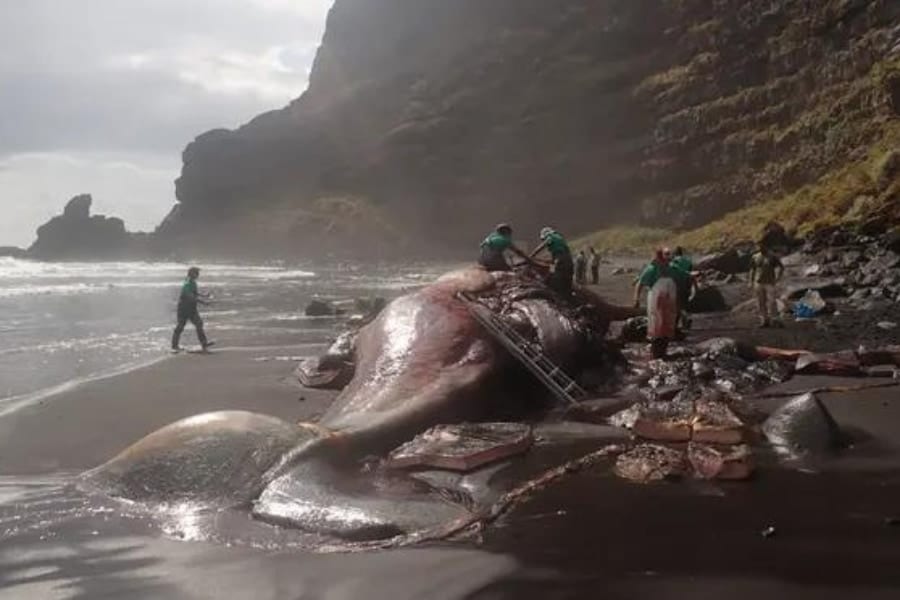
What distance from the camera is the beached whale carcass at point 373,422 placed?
564 centimetres

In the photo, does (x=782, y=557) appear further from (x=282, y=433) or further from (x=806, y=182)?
(x=806, y=182)

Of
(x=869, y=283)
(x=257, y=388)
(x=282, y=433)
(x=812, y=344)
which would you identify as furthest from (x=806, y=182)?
(x=282, y=433)

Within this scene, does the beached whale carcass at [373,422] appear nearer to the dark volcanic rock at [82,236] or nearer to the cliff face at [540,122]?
the cliff face at [540,122]

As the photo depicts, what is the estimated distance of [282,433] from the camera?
6.22 metres

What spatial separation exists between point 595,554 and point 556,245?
25.1ft

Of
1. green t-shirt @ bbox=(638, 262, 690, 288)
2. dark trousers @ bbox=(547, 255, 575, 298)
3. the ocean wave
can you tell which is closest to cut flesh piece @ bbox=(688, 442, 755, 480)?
dark trousers @ bbox=(547, 255, 575, 298)

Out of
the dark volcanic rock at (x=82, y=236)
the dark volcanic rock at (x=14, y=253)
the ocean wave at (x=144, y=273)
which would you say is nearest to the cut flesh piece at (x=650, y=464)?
the ocean wave at (x=144, y=273)

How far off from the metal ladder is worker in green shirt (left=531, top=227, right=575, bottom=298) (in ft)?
7.05

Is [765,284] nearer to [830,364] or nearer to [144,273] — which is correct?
[830,364]

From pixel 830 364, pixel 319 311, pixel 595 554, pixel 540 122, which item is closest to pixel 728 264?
pixel 319 311

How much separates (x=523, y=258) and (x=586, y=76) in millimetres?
82647

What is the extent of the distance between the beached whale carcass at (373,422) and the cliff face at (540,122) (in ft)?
131

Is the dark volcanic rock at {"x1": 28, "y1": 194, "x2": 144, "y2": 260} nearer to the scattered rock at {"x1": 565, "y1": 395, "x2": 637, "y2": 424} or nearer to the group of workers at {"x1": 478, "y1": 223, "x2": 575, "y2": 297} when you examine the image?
the group of workers at {"x1": 478, "y1": 223, "x2": 575, "y2": 297}

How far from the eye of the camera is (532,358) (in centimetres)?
911
